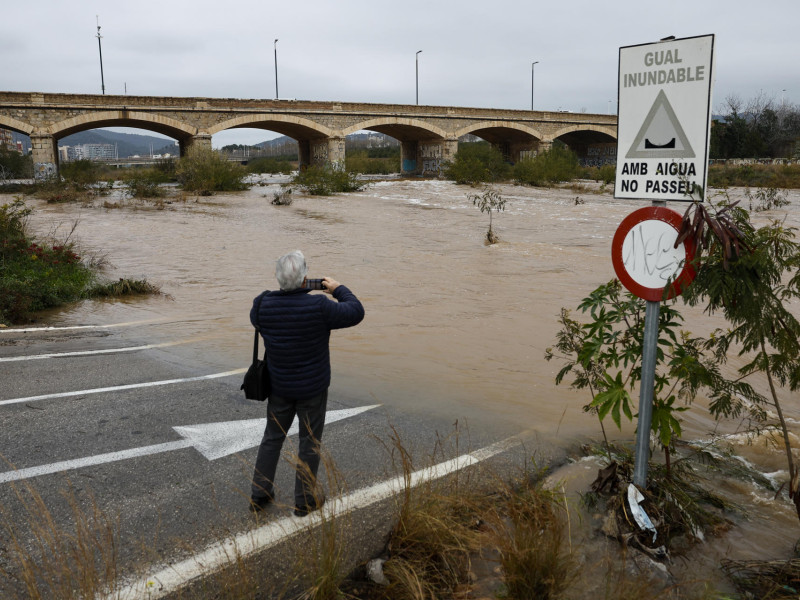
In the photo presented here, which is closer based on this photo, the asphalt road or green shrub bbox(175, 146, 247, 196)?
the asphalt road

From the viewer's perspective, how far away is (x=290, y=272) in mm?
3934

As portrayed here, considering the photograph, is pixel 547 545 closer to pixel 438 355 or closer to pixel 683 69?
pixel 683 69

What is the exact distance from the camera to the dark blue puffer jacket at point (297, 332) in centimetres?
394

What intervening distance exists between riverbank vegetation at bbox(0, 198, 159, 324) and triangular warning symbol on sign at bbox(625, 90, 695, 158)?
8754mm

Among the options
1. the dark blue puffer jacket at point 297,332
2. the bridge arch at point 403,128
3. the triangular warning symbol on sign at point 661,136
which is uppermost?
the bridge arch at point 403,128

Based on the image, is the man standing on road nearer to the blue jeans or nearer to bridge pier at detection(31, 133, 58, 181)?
the blue jeans

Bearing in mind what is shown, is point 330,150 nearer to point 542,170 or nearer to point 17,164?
point 542,170

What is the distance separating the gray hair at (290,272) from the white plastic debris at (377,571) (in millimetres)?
1605

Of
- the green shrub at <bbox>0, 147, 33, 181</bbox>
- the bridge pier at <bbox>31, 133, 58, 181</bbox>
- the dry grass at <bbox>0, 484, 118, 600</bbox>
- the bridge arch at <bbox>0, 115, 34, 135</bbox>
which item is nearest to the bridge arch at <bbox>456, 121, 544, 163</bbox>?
the bridge pier at <bbox>31, 133, 58, 181</bbox>

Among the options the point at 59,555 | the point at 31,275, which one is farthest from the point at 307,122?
the point at 59,555

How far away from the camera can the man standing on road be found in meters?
3.94

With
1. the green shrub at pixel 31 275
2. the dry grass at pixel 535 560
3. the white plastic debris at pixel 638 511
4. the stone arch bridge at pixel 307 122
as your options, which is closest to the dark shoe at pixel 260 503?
the dry grass at pixel 535 560

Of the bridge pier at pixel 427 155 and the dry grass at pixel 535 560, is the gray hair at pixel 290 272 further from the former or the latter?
the bridge pier at pixel 427 155

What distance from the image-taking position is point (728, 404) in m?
3.83
